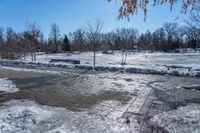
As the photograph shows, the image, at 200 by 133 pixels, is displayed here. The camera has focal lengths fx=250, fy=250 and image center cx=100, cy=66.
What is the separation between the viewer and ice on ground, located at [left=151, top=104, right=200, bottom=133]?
5597mm

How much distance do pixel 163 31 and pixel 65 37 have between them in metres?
35.4

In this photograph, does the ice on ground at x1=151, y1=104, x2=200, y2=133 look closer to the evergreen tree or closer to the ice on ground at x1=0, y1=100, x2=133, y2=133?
the ice on ground at x1=0, y1=100, x2=133, y2=133

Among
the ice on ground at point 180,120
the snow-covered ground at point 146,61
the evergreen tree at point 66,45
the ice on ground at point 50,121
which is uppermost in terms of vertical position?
the evergreen tree at point 66,45

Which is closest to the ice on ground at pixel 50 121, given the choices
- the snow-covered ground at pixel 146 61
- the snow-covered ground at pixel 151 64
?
the snow-covered ground at pixel 151 64

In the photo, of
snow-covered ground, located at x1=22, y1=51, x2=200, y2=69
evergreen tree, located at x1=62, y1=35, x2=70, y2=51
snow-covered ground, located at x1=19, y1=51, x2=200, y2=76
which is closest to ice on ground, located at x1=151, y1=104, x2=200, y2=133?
snow-covered ground, located at x1=19, y1=51, x2=200, y2=76

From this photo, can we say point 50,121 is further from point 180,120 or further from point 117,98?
point 117,98

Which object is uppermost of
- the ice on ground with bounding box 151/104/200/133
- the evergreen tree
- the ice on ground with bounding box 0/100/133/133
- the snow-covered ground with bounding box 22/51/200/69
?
the evergreen tree

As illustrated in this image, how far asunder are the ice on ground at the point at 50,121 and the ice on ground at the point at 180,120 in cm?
100

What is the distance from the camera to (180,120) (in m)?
6.24

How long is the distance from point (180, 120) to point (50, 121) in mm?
3210

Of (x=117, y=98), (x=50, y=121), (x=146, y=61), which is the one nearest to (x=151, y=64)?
(x=146, y=61)

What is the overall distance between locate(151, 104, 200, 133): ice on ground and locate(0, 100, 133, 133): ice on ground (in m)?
1.00

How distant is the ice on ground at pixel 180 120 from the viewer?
5.60m

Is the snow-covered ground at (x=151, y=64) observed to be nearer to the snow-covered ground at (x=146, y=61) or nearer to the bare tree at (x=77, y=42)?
the snow-covered ground at (x=146, y=61)
